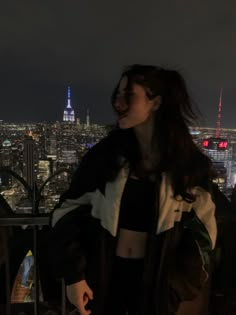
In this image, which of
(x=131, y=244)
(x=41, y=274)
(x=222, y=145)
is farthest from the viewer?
(x=41, y=274)

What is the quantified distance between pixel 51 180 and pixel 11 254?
3.06ft

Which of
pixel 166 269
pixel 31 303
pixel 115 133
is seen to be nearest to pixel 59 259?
pixel 166 269

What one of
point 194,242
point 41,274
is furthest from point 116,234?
point 41,274

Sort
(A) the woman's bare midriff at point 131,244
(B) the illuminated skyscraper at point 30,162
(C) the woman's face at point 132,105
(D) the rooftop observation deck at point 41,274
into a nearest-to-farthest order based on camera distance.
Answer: (C) the woman's face at point 132,105
(A) the woman's bare midriff at point 131,244
(B) the illuminated skyscraper at point 30,162
(D) the rooftop observation deck at point 41,274

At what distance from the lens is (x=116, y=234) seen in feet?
4.43

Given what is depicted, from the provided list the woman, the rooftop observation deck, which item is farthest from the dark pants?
the rooftop observation deck

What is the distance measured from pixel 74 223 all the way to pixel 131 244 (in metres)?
0.27

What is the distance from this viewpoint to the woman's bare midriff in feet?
4.51

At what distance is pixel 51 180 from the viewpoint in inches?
83.0

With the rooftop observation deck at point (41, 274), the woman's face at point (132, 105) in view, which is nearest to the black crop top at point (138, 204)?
the woman's face at point (132, 105)

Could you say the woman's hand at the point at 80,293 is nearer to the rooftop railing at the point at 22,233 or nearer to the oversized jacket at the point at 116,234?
the oversized jacket at the point at 116,234

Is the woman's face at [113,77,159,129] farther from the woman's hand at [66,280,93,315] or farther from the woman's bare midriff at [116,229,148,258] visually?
the woman's hand at [66,280,93,315]

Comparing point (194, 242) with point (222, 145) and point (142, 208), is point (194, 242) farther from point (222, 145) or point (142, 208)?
point (222, 145)

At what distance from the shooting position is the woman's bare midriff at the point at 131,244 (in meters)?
1.37
